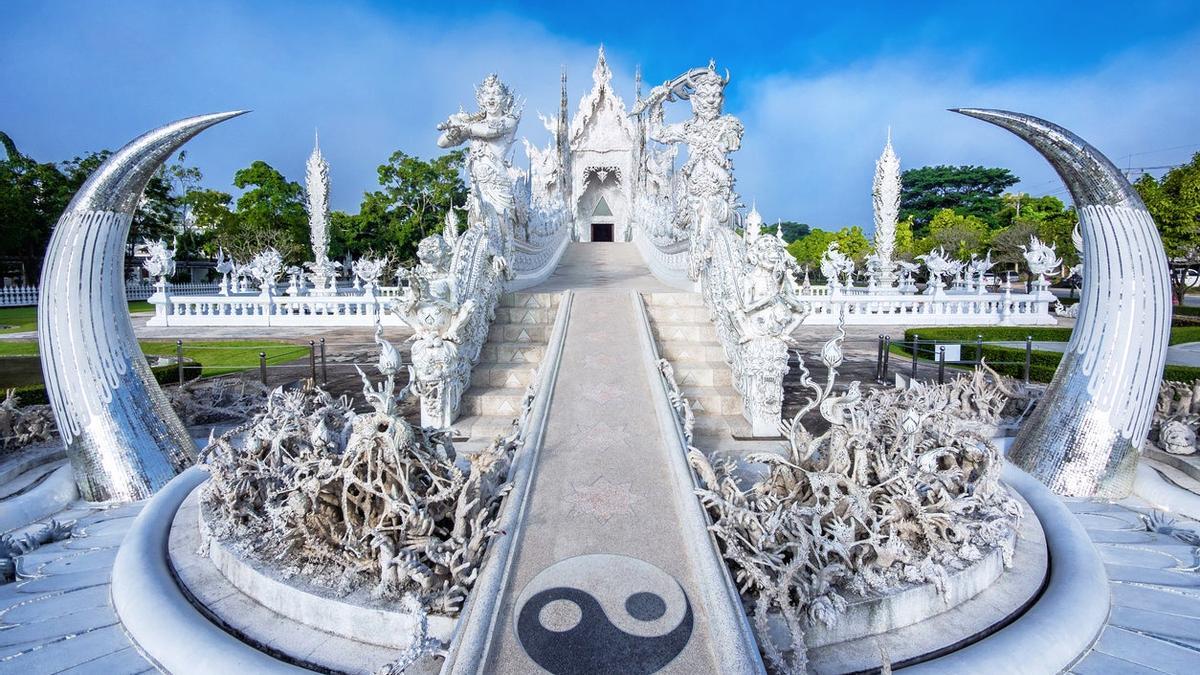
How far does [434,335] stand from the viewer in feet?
20.9

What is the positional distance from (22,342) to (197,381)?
11583 millimetres

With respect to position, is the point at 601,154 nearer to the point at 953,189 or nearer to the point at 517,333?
the point at 517,333

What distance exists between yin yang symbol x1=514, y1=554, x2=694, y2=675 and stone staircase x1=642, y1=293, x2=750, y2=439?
3.04m

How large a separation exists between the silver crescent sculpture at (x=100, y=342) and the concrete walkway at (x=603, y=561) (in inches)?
146

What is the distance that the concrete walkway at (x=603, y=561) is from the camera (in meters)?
2.78

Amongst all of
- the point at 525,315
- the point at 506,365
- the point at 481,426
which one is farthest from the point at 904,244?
the point at 481,426

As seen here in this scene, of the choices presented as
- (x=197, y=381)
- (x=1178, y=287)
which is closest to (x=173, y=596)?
(x=197, y=381)

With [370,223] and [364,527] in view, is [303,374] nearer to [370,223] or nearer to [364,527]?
[364,527]

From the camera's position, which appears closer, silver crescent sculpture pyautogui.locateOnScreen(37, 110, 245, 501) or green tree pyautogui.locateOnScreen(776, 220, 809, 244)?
silver crescent sculpture pyautogui.locateOnScreen(37, 110, 245, 501)

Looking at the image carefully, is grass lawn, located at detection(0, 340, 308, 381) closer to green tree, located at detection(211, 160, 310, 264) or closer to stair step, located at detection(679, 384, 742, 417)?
A: stair step, located at detection(679, 384, 742, 417)

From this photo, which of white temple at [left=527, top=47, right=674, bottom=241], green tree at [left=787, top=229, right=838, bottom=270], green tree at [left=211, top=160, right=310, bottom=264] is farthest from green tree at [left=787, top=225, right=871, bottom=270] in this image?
green tree at [left=211, top=160, right=310, bottom=264]

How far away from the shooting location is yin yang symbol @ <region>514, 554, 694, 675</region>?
2.74 meters

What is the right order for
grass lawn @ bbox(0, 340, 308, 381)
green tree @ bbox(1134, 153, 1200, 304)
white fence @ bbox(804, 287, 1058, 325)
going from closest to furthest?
grass lawn @ bbox(0, 340, 308, 381) → white fence @ bbox(804, 287, 1058, 325) → green tree @ bbox(1134, 153, 1200, 304)

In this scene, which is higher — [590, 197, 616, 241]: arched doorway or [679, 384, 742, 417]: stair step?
[590, 197, 616, 241]: arched doorway
